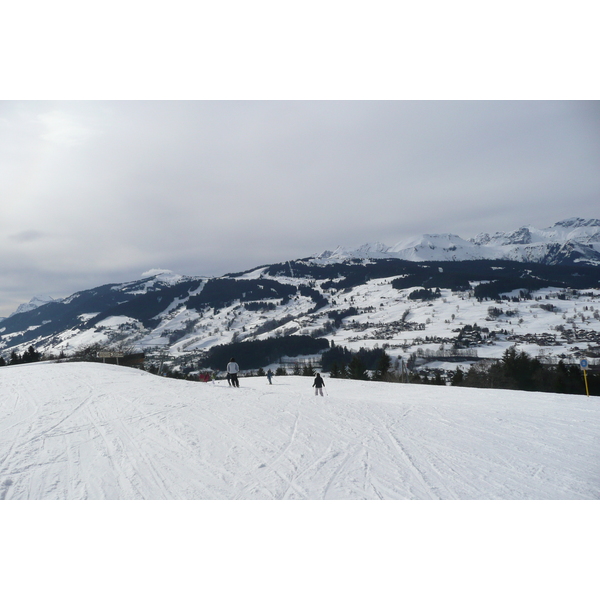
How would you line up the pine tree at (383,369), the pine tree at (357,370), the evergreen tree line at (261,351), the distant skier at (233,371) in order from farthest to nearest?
the evergreen tree line at (261,351) → the pine tree at (383,369) → the pine tree at (357,370) → the distant skier at (233,371)

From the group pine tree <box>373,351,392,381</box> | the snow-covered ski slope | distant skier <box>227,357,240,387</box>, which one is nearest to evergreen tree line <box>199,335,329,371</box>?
pine tree <box>373,351,392,381</box>

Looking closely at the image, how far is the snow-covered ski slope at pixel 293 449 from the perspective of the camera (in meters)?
6.07

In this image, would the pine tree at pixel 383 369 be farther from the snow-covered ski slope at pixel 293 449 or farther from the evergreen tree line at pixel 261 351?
the evergreen tree line at pixel 261 351

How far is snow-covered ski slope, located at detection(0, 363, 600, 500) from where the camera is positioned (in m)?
6.07

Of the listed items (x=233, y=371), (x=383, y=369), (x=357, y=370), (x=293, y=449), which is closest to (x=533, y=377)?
(x=383, y=369)

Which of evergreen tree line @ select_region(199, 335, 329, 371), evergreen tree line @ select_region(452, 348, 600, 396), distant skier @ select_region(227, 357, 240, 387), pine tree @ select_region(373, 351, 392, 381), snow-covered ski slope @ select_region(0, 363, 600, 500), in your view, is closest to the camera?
snow-covered ski slope @ select_region(0, 363, 600, 500)

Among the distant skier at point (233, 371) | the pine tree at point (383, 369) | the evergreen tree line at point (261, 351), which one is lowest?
the evergreen tree line at point (261, 351)

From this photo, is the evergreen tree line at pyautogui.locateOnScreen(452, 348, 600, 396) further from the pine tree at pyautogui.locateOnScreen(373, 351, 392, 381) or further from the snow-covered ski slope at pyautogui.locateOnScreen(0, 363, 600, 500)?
the snow-covered ski slope at pyautogui.locateOnScreen(0, 363, 600, 500)

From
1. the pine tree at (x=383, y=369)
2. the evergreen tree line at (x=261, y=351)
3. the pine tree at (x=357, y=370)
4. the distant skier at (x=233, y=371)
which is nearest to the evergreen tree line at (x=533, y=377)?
the pine tree at (x=383, y=369)

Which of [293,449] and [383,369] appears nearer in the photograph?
[293,449]

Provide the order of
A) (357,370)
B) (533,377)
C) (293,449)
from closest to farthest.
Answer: (293,449) → (533,377) → (357,370)

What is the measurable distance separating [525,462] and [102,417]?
1120cm

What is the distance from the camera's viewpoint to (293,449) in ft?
26.1

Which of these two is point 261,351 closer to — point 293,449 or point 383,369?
point 383,369
